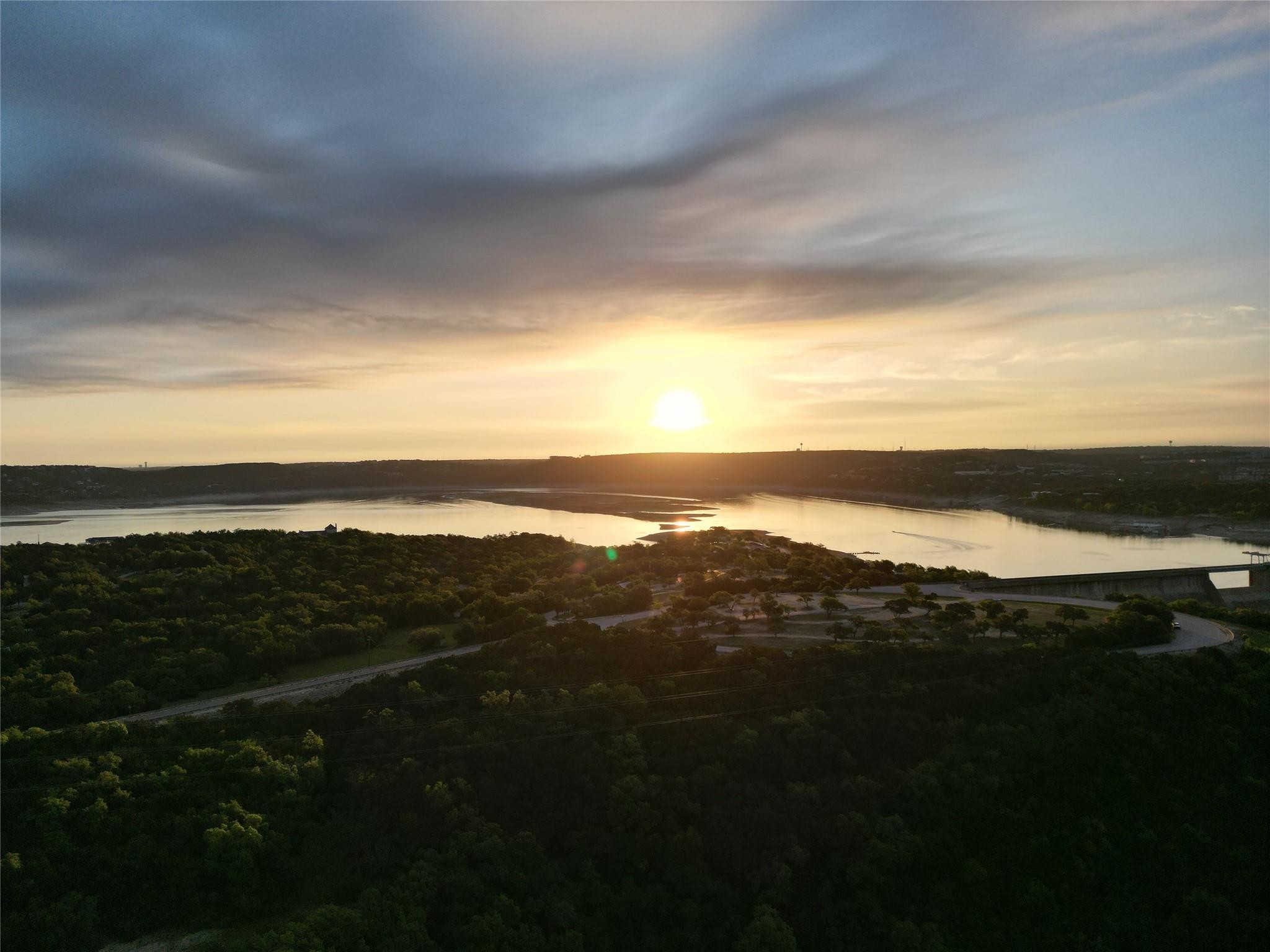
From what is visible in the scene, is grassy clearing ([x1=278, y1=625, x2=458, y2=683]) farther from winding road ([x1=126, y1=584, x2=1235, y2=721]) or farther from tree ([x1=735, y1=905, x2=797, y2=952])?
tree ([x1=735, y1=905, x2=797, y2=952])

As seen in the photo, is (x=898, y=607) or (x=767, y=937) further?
(x=898, y=607)

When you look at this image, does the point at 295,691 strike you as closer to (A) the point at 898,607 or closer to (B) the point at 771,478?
(A) the point at 898,607

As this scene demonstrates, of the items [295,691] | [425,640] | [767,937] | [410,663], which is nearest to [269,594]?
[425,640]

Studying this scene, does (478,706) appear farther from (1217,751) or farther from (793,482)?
(793,482)

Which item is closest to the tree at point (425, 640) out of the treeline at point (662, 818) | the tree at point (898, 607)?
the treeline at point (662, 818)

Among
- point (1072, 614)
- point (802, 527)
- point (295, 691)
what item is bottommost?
point (802, 527)

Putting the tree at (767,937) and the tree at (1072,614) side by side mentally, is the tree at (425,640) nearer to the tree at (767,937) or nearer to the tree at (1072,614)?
the tree at (767,937)
